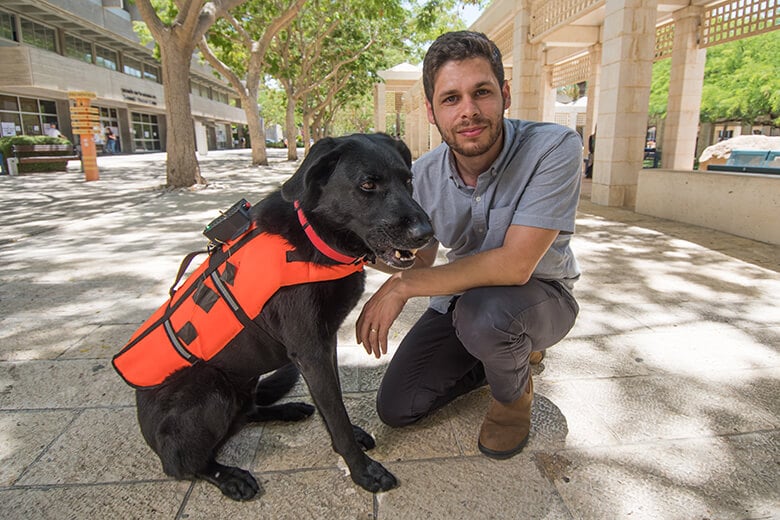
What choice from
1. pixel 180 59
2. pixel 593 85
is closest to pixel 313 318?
pixel 180 59

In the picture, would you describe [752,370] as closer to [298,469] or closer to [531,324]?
[531,324]

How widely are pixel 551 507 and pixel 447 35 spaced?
2038mm

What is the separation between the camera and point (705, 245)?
562 centimetres

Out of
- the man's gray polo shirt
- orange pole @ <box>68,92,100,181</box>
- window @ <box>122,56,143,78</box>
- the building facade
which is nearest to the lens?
the man's gray polo shirt

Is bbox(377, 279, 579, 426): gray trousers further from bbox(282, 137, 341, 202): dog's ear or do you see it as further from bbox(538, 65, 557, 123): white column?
bbox(538, 65, 557, 123): white column

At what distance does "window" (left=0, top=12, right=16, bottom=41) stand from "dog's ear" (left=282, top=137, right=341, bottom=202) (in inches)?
1157

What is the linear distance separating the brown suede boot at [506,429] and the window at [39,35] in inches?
1231

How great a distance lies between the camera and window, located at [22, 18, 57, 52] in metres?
24.1

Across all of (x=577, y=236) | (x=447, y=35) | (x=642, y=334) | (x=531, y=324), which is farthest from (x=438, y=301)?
(x=577, y=236)

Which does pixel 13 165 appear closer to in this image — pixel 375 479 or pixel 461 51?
pixel 461 51

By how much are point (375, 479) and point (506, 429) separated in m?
0.61

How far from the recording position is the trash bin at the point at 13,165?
15758 millimetres

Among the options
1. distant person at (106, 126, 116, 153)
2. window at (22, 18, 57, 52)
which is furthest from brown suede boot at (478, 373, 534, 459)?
distant person at (106, 126, 116, 153)

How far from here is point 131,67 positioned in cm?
3450
